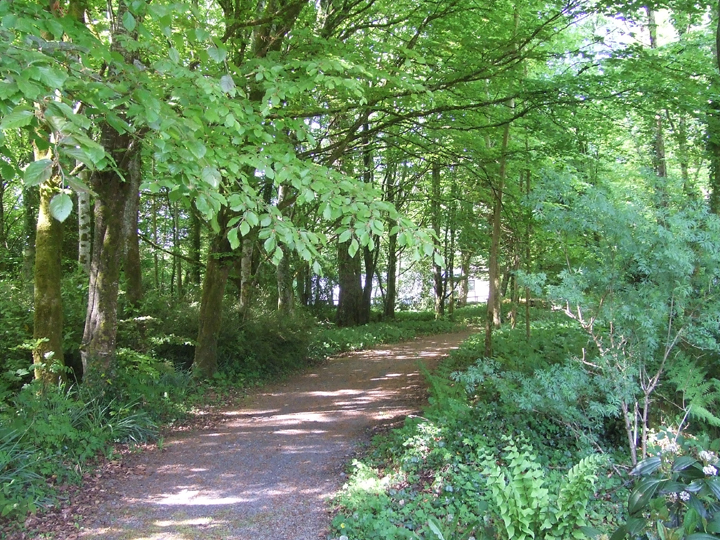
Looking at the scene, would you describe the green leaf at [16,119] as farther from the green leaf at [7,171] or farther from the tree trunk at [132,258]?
the tree trunk at [132,258]

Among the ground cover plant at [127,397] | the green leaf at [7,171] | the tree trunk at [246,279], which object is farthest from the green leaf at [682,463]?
the tree trunk at [246,279]

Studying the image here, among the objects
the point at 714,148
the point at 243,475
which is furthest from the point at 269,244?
the point at 714,148

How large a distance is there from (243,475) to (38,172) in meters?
4.54

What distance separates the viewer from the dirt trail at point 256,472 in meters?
4.15

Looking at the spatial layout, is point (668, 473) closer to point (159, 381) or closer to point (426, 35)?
point (426, 35)

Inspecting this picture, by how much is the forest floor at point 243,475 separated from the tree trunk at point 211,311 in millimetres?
1170

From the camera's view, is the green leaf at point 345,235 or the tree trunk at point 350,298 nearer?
the green leaf at point 345,235

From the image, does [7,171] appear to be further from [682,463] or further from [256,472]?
[256,472]

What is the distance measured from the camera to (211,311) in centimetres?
927

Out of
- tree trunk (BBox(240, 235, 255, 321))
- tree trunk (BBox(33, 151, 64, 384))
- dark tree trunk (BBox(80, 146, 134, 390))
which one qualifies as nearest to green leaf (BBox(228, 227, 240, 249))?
dark tree trunk (BBox(80, 146, 134, 390))

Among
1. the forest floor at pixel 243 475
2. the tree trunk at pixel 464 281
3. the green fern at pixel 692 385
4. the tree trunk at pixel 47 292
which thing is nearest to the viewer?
the forest floor at pixel 243 475

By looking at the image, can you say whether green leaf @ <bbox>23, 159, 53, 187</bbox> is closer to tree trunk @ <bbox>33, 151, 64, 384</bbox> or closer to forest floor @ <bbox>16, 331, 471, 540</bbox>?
forest floor @ <bbox>16, 331, 471, 540</bbox>

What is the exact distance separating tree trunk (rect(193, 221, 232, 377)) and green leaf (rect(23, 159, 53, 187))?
7.51 m

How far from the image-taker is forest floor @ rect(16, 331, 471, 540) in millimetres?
4117
